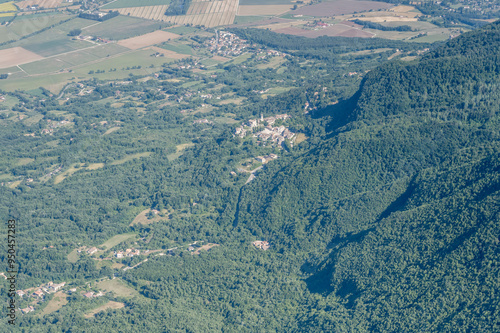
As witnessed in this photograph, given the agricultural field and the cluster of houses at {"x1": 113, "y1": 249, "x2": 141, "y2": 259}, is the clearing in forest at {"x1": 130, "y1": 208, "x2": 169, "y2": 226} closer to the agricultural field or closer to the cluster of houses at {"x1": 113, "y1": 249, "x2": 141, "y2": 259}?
the cluster of houses at {"x1": 113, "y1": 249, "x2": 141, "y2": 259}

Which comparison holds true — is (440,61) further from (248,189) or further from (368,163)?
(248,189)

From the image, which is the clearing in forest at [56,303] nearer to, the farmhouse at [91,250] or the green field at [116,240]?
the farmhouse at [91,250]

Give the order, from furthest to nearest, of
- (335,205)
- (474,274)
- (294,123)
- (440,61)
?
(294,123) → (440,61) → (335,205) → (474,274)

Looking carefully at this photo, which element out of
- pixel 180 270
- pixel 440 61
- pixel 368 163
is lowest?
pixel 180 270

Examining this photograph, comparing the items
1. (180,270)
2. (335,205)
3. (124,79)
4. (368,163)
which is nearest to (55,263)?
(180,270)

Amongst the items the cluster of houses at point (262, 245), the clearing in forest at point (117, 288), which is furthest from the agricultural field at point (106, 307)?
the cluster of houses at point (262, 245)

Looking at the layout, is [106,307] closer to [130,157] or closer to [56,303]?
[56,303]

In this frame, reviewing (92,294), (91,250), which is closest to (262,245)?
(92,294)
